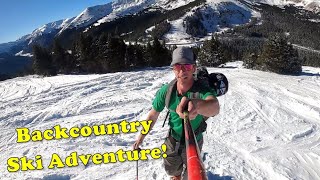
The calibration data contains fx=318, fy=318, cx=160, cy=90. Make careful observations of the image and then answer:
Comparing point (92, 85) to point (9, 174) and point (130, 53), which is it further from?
point (130, 53)

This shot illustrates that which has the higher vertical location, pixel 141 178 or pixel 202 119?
pixel 202 119

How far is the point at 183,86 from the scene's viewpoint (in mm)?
3918

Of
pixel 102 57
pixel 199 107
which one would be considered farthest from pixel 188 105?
pixel 102 57

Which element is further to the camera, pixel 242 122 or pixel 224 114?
pixel 224 114

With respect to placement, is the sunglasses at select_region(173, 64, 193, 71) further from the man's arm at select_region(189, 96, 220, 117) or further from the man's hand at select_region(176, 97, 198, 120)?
the man's hand at select_region(176, 97, 198, 120)

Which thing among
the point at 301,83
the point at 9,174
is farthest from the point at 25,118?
the point at 301,83

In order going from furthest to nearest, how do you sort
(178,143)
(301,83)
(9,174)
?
1. (301,83)
2. (9,174)
3. (178,143)

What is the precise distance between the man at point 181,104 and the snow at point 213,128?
2599 mm

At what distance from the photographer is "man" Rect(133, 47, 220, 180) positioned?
3.15m

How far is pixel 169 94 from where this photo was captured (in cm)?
415

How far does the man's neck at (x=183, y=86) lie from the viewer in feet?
12.7

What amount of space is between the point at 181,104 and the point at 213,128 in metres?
8.65

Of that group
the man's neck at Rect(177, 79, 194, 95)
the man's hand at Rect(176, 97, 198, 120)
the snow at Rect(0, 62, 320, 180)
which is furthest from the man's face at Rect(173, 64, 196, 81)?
the snow at Rect(0, 62, 320, 180)

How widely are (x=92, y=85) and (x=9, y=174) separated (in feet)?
50.2
